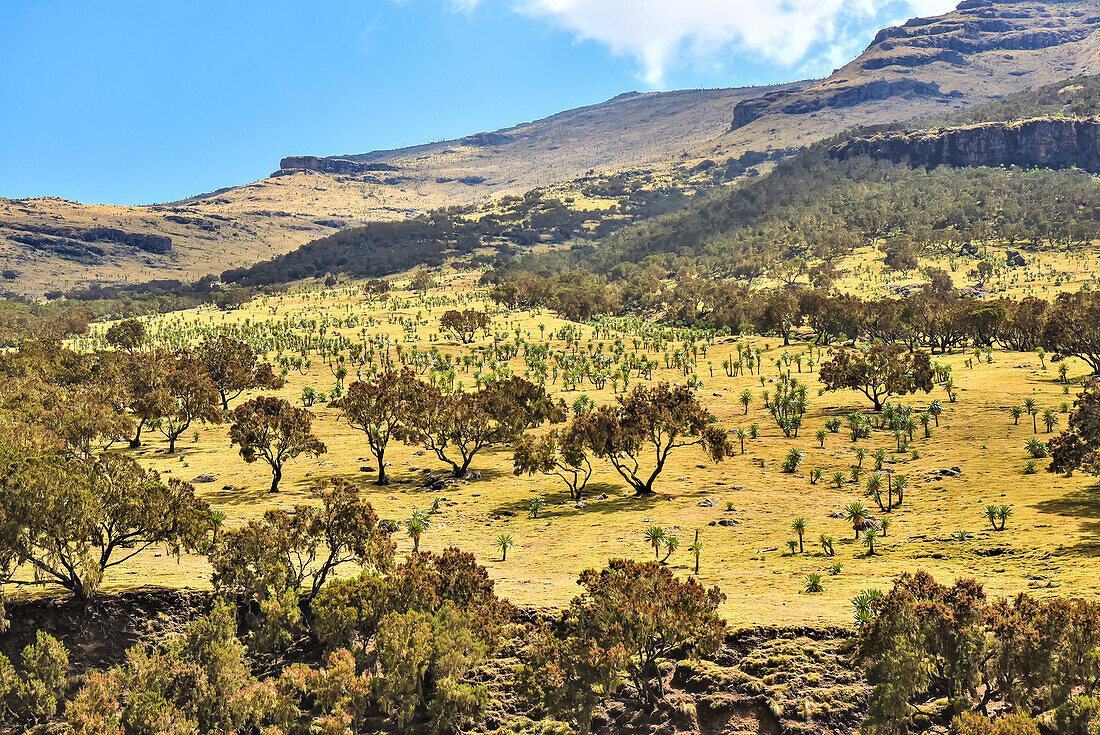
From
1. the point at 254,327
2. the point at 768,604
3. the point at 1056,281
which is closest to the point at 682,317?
the point at 1056,281

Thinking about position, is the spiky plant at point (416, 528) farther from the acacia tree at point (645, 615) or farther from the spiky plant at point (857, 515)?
the spiky plant at point (857, 515)

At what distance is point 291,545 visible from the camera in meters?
38.4

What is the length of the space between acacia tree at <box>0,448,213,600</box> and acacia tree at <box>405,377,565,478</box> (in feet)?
81.8

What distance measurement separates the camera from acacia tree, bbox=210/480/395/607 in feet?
121

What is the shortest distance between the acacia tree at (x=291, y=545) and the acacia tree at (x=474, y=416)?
24293 millimetres

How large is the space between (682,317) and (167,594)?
167125 millimetres

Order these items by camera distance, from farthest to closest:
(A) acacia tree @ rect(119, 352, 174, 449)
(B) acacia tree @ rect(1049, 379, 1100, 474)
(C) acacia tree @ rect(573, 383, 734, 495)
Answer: (A) acacia tree @ rect(119, 352, 174, 449)
(C) acacia tree @ rect(573, 383, 734, 495)
(B) acacia tree @ rect(1049, 379, 1100, 474)

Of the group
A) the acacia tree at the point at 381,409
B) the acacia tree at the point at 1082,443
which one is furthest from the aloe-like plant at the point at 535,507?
the acacia tree at the point at 1082,443

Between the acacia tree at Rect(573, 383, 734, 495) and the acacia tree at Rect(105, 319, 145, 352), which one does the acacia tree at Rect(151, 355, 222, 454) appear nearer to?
the acacia tree at Rect(573, 383, 734, 495)

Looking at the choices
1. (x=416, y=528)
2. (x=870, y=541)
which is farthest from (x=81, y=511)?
(x=870, y=541)

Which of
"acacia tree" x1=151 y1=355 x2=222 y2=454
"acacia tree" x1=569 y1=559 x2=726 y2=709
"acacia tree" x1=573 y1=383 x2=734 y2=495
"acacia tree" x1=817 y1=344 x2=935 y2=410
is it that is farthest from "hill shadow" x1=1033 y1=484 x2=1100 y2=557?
"acacia tree" x1=151 y1=355 x2=222 y2=454

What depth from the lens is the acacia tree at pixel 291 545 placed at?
3681 centimetres

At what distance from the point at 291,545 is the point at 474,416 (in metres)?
26.9

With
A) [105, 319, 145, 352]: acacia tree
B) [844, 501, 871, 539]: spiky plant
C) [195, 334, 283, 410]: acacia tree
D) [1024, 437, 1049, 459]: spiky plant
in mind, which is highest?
[105, 319, 145, 352]: acacia tree
